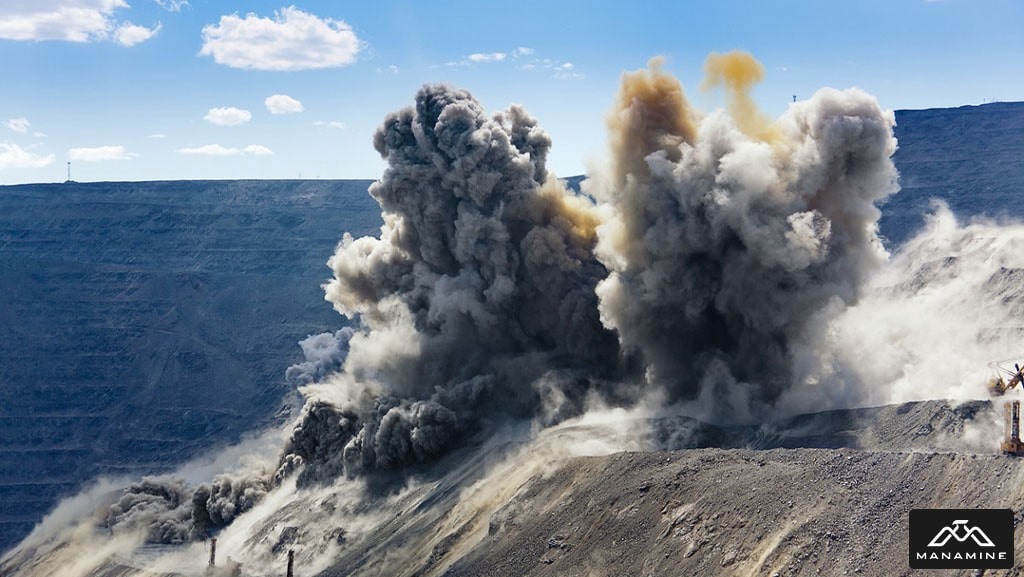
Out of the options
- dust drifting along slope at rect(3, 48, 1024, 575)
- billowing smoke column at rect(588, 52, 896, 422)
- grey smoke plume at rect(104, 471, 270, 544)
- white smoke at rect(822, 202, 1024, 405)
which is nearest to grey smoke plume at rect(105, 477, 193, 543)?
grey smoke plume at rect(104, 471, 270, 544)

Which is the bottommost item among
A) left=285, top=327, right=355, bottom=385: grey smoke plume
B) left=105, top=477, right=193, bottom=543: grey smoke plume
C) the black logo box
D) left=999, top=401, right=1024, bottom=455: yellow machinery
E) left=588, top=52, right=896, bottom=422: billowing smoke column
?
left=105, top=477, right=193, bottom=543: grey smoke plume

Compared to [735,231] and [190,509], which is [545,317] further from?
[190,509]

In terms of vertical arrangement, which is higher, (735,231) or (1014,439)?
(735,231)

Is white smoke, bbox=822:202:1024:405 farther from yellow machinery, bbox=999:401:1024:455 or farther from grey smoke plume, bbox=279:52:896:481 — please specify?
yellow machinery, bbox=999:401:1024:455

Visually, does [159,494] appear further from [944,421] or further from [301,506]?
[944,421]

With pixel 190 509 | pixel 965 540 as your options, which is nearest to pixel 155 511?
pixel 190 509

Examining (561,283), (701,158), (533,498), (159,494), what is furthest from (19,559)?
(701,158)

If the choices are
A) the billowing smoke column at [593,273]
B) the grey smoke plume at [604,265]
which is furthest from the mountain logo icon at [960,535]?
the grey smoke plume at [604,265]

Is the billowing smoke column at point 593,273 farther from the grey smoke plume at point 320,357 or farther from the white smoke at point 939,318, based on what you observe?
the grey smoke plume at point 320,357

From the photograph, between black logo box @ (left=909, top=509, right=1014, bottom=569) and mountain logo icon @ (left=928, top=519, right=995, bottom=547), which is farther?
mountain logo icon @ (left=928, top=519, right=995, bottom=547)
